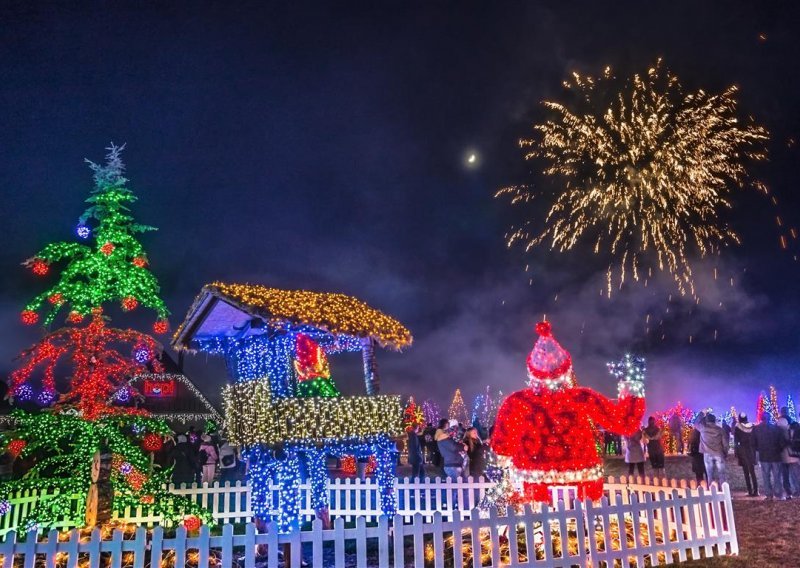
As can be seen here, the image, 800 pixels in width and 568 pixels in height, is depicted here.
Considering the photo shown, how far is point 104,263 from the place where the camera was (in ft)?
39.4

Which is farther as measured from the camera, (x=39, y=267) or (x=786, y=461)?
(x=786, y=461)

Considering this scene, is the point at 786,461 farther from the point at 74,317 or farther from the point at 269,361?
the point at 74,317

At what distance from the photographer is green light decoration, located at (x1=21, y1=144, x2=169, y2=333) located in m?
11.7

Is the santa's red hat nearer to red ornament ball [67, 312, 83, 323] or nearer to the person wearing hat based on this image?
the person wearing hat

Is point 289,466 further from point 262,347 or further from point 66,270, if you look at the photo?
point 66,270

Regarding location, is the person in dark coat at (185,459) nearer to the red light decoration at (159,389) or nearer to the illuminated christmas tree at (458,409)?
the red light decoration at (159,389)

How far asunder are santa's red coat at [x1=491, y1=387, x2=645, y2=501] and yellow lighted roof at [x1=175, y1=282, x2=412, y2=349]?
2.95 meters

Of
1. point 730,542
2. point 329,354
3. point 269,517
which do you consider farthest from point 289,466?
point 730,542

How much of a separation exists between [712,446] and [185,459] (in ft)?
46.1

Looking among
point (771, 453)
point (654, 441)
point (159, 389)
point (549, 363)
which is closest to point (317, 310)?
point (549, 363)

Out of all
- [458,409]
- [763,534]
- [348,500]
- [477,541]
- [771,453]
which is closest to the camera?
[477,541]

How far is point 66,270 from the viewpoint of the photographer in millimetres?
11922

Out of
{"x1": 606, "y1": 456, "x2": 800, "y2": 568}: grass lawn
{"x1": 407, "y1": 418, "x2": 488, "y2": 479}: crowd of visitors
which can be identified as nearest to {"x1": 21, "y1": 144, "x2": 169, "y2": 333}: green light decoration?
{"x1": 407, "y1": 418, "x2": 488, "y2": 479}: crowd of visitors

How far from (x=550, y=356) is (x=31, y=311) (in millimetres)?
9629
